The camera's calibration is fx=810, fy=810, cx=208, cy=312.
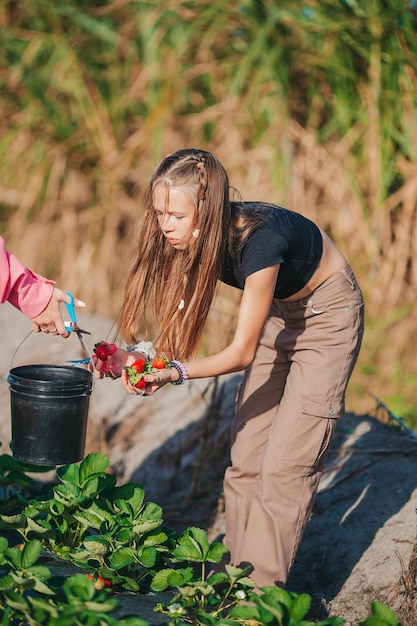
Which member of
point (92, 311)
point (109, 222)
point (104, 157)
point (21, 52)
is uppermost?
point (21, 52)

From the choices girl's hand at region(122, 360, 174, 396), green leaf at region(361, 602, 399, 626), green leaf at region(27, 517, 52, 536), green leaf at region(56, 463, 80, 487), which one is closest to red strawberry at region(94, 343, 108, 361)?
girl's hand at region(122, 360, 174, 396)

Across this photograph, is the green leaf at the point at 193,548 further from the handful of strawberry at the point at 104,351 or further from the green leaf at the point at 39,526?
the handful of strawberry at the point at 104,351

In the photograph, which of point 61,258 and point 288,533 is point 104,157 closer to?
point 61,258

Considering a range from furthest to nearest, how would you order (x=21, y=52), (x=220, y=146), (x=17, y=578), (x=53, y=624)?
(x=21, y=52) → (x=220, y=146) → (x=17, y=578) → (x=53, y=624)

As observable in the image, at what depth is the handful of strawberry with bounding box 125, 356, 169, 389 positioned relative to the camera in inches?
90.8

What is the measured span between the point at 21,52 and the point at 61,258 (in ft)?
5.90

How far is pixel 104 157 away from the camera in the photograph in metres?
6.38

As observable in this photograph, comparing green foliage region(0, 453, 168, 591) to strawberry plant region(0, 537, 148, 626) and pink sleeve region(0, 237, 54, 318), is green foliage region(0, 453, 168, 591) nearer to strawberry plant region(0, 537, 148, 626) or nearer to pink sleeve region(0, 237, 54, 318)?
strawberry plant region(0, 537, 148, 626)

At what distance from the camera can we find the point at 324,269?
2730 mm

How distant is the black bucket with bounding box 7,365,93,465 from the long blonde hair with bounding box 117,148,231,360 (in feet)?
0.96

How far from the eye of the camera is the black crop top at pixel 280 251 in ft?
7.93

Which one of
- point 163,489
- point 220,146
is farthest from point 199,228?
point 220,146

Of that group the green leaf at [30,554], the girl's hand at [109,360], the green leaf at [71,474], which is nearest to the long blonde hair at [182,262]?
the girl's hand at [109,360]

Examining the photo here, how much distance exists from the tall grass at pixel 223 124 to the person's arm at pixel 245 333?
9.04 ft
